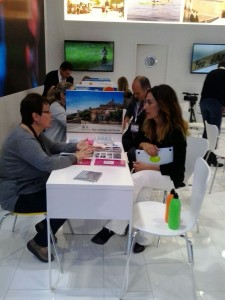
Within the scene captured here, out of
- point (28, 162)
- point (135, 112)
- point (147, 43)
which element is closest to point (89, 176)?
point (28, 162)

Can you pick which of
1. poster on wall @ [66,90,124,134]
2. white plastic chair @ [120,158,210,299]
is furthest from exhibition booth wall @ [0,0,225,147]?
white plastic chair @ [120,158,210,299]

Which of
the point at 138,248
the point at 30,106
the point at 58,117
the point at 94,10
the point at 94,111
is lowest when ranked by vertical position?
the point at 138,248

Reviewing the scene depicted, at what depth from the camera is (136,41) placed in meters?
6.75

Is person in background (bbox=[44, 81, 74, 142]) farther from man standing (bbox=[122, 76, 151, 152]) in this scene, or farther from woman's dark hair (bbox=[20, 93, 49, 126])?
woman's dark hair (bbox=[20, 93, 49, 126])

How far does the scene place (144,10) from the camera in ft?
21.7

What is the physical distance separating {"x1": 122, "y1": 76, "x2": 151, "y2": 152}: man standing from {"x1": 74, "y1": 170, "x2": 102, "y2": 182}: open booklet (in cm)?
80

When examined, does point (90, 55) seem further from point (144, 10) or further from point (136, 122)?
point (136, 122)

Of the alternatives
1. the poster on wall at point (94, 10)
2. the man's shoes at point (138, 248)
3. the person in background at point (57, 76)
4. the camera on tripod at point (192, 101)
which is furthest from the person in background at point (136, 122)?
the poster on wall at point (94, 10)

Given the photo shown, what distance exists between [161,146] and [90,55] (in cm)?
504

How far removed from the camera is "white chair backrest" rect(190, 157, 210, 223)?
154 cm

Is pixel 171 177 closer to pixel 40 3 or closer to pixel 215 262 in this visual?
pixel 215 262

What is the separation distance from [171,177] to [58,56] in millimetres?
5357

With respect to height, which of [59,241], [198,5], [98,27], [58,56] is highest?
[198,5]

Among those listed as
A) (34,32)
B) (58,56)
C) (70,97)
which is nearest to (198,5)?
(58,56)
